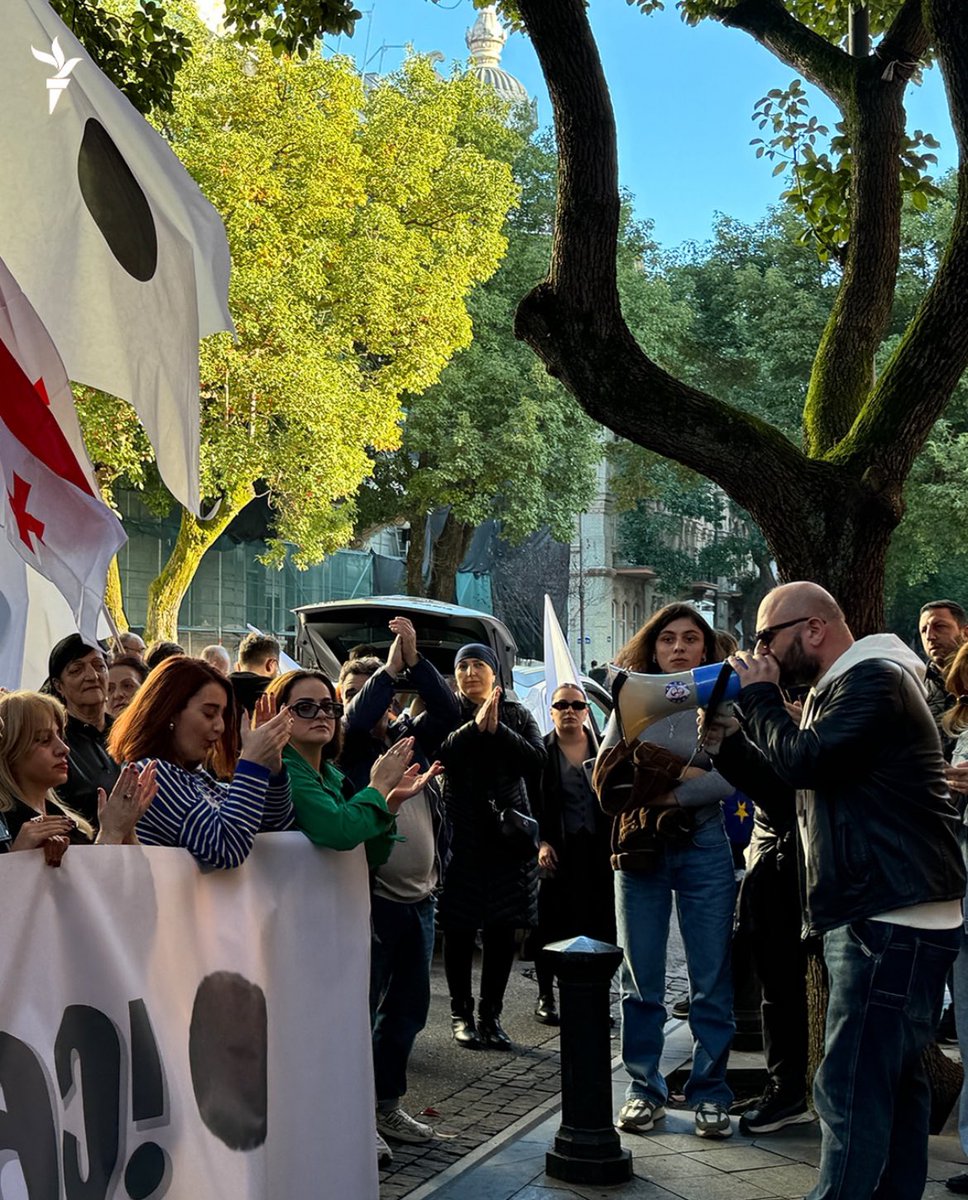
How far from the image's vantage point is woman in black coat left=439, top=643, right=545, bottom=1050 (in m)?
8.36

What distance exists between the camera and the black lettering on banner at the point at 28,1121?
3754 mm

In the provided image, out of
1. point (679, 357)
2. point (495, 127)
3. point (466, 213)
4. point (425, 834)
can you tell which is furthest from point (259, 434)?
point (425, 834)

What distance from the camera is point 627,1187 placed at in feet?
18.6

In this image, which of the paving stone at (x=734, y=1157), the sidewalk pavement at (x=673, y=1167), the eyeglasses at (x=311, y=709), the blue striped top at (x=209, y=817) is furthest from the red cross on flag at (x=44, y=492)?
the paving stone at (x=734, y=1157)

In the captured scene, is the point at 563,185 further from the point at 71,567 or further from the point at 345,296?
the point at 345,296

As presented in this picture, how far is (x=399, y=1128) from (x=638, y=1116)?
960 mm

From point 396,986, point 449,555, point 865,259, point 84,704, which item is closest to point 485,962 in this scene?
point 396,986

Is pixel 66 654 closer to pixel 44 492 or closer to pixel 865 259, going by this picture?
pixel 44 492

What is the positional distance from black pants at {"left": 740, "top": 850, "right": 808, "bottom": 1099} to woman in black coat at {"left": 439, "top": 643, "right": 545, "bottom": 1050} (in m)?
1.89

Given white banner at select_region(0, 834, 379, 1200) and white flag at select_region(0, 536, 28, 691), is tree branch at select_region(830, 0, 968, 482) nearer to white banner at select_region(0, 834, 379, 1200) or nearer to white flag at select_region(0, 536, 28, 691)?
white banner at select_region(0, 834, 379, 1200)

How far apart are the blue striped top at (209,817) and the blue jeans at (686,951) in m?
2.43

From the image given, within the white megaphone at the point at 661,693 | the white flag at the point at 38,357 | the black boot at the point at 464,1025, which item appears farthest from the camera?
the black boot at the point at 464,1025

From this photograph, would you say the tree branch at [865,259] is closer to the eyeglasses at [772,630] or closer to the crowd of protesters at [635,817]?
the crowd of protesters at [635,817]

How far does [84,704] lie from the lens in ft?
21.7
